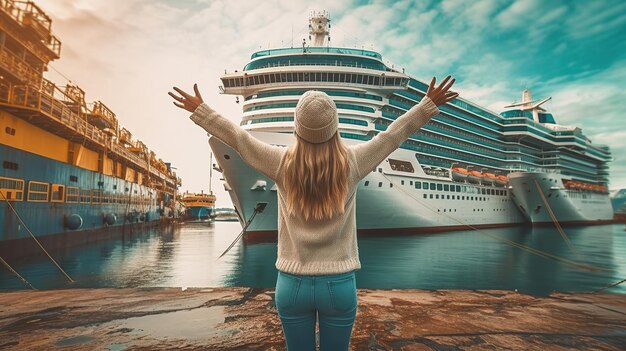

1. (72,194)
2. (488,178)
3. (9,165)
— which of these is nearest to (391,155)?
(488,178)

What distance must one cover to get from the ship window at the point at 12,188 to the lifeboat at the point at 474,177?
30921 mm

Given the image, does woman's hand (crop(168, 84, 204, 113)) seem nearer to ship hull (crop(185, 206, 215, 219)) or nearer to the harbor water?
the harbor water

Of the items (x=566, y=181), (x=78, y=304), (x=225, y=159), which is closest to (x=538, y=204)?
(x=566, y=181)

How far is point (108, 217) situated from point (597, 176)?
7289cm

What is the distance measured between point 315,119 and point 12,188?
613 inches

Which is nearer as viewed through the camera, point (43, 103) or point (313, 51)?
point (43, 103)

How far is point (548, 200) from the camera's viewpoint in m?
36.8

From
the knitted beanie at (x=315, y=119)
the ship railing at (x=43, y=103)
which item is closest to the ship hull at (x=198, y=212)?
the ship railing at (x=43, y=103)

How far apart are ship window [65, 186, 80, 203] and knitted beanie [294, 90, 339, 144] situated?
19.3 metres

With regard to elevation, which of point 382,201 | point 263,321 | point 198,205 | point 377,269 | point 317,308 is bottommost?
point 377,269

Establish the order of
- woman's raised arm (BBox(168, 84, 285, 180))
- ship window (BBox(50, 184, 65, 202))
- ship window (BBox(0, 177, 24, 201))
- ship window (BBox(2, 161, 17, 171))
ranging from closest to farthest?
woman's raised arm (BBox(168, 84, 285, 180)) → ship window (BBox(0, 177, 24, 201)) → ship window (BBox(2, 161, 17, 171)) → ship window (BBox(50, 184, 65, 202))

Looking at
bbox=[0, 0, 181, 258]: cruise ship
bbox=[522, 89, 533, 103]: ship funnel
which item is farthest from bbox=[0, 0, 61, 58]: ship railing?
bbox=[522, 89, 533, 103]: ship funnel

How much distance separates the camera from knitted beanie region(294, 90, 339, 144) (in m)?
1.30

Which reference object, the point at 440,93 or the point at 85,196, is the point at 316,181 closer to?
the point at 440,93
